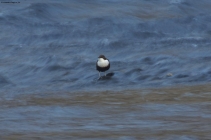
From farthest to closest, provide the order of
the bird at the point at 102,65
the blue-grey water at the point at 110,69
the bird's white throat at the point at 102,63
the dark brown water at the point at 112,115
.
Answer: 1. the bird's white throat at the point at 102,63
2. the bird at the point at 102,65
3. the blue-grey water at the point at 110,69
4. the dark brown water at the point at 112,115

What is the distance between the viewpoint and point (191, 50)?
680 inches

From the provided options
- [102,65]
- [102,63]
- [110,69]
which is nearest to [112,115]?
[102,65]

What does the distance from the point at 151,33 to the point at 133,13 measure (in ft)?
10.0

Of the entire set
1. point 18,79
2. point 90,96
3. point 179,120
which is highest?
point 18,79

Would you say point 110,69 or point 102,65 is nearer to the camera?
point 102,65

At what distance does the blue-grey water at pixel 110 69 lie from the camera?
9367mm

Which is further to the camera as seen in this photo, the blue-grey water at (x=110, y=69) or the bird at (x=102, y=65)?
the bird at (x=102, y=65)

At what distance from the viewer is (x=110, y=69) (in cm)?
1628

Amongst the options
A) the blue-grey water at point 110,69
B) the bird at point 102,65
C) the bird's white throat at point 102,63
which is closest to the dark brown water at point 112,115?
the blue-grey water at point 110,69

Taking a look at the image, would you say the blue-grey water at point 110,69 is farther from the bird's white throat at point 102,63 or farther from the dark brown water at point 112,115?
the bird's white throat at point 102,63

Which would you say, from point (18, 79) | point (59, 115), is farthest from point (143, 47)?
point (59, 115)

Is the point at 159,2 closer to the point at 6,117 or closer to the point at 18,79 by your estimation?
the point at 18,79

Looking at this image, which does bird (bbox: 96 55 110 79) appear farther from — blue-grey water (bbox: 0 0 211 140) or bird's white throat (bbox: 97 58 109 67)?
blue-grey water (bbox: 0 0 211 140)

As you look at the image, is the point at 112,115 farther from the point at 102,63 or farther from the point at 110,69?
the point at 110,69
